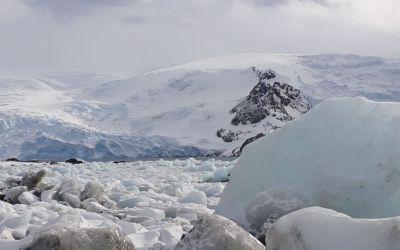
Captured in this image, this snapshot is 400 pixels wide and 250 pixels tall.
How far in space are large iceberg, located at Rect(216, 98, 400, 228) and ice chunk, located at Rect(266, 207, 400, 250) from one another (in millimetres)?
2063

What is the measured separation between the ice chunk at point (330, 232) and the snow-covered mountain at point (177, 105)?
7780 centimetres

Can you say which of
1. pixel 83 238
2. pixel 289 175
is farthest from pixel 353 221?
pixel 289 175

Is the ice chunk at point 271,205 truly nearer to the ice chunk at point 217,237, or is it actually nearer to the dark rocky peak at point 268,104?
the ice chunk at point 217,237

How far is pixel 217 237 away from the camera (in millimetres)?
4051

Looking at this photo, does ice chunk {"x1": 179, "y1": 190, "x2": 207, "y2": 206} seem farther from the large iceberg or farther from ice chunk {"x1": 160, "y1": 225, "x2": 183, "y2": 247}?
ice chunk {"x1": 160, "y1": 225, "x2": 183, "y2": 247}

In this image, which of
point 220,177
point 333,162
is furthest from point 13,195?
point 220,177

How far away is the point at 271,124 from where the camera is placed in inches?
4638

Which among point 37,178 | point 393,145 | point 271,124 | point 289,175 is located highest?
point 393,145

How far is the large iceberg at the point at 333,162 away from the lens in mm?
5645

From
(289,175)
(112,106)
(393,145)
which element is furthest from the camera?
(112,106)

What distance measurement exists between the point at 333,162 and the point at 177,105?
373 feet

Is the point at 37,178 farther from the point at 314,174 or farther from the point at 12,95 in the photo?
the point at 12,95

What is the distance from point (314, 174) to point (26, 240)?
125 inches

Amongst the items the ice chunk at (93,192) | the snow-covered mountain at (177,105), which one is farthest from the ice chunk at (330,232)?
the snow-covered mountain at (177,105)
